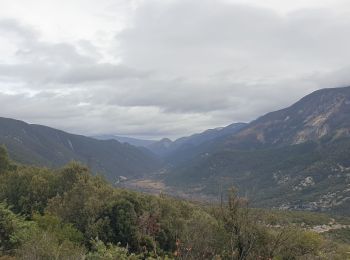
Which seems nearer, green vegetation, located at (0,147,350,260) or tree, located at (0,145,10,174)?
green vegetation, located at (0,147,350,260)

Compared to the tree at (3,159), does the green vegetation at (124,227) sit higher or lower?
lower

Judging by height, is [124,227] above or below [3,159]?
below

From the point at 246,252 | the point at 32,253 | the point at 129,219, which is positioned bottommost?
the point at 129,219

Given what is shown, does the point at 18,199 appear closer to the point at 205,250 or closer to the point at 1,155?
the point at 1,155

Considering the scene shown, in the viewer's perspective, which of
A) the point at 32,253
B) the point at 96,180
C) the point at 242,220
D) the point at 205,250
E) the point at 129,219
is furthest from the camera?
the point at 96,180

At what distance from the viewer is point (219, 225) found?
108 ft

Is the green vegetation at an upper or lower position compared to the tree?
lower

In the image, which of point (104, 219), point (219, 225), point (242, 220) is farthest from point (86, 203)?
point (242, 220)

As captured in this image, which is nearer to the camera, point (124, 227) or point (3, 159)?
point (124, 227)

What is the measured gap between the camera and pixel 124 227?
64688 millimetres

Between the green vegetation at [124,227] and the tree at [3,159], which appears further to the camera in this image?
the tree at [3,159]

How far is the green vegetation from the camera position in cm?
1927

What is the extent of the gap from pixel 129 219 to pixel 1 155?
50.9 meters

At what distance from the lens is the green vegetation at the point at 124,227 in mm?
19266
